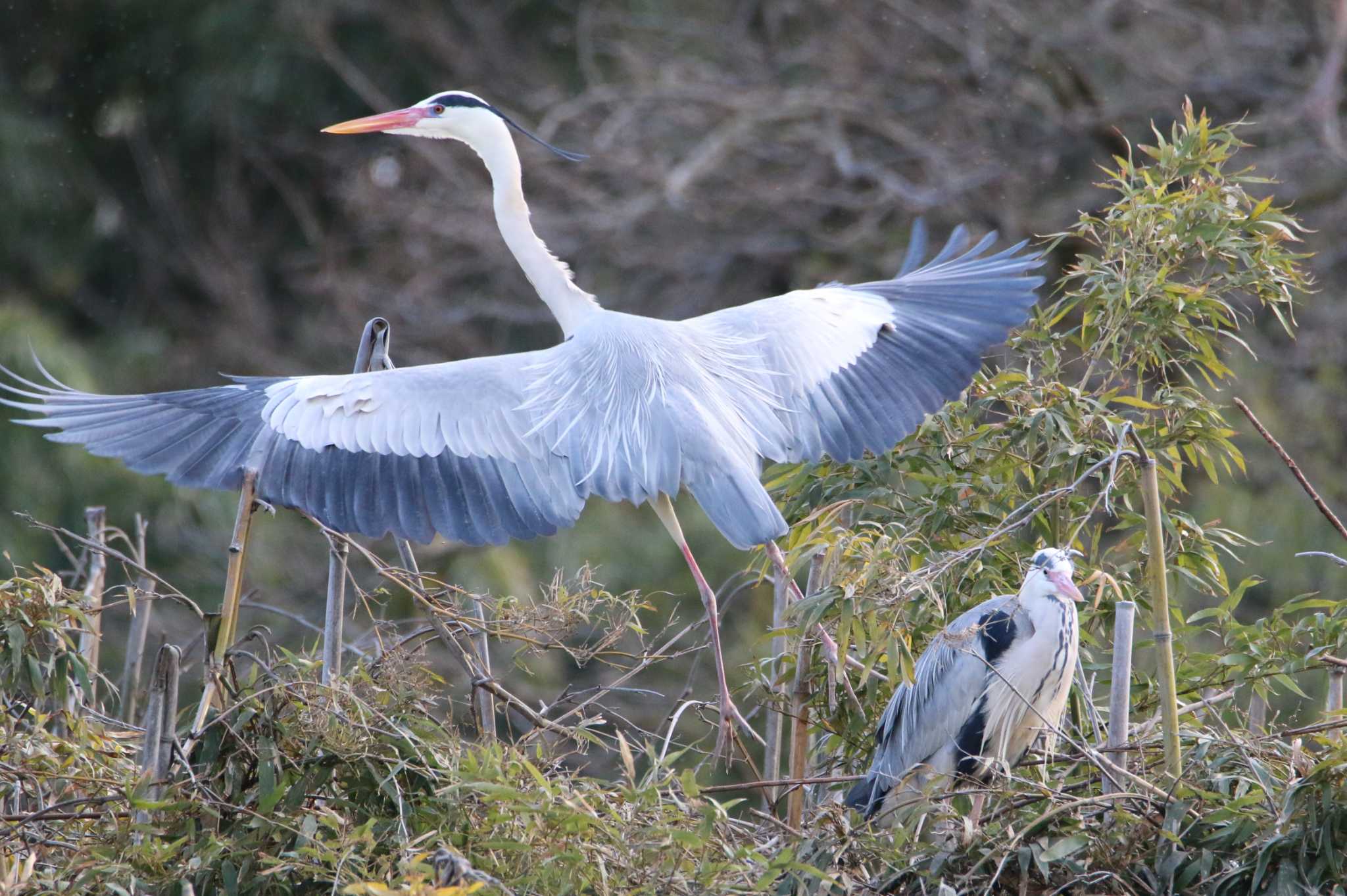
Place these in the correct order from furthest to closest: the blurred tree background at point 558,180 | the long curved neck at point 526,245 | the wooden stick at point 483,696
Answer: the blurred tree background at point 558,180 → the long curved neck at point 526,245 → the wooden stick at point 483,696

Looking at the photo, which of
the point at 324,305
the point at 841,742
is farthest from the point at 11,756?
the point at 324,305

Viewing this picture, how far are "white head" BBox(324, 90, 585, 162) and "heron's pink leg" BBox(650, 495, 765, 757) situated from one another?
1025 millimetres

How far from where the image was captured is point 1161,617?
2.27 m

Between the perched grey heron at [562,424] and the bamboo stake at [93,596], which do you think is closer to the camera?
the bamboo stake at [93,596]

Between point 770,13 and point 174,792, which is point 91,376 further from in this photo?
point 174,792

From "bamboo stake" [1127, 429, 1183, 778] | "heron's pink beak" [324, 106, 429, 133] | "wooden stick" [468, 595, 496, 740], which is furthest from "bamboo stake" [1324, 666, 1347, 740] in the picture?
"heron's pink beak" [324, 106, 429, 133]

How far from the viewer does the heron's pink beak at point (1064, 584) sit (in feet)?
8.30

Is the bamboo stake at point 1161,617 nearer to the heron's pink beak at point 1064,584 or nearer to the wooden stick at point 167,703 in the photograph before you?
the heron's pink beak at point 1064,584

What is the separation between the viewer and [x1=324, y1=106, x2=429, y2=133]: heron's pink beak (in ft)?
12.4

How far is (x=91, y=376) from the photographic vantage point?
7441 millimetres

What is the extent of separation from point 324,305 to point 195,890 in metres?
6.75

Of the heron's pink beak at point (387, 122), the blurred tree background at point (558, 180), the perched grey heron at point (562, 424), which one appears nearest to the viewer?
the perched grey heron at point (562, 424)

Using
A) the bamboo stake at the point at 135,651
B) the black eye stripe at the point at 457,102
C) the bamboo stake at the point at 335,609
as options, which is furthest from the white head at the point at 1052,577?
the black eye stripe at the point at 457,102

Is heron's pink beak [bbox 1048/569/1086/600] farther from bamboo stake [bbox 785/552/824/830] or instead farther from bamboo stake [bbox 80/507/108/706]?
bamboo stake [bbox 80/507/108/706]
